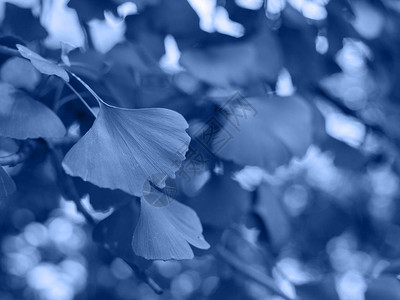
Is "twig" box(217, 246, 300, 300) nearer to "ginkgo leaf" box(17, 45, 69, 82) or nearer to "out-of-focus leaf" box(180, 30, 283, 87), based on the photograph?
"out-of-focus leaf" box(180, 30, 283, 87)

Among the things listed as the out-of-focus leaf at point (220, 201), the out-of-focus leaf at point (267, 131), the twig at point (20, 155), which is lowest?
the out-of-focus leaf at point (220, 201)

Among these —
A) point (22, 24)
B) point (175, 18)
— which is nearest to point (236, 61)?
point (175, 18)

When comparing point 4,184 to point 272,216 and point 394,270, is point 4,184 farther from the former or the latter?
point 394,270

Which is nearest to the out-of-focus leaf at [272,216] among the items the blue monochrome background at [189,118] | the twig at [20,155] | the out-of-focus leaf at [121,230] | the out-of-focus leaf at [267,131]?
the blue monochrome background at [189,118]

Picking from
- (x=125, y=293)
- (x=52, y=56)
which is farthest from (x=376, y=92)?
(x=125, y=293)

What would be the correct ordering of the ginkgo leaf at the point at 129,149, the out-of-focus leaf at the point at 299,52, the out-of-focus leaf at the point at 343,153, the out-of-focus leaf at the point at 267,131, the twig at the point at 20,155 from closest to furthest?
the ginkgo leaf at the point at 129,149 < the twig at the point at 20,155 < the out-of-focus leaf at the point at 267,131 < the out-of-focus leaf at the point at 299,52 < the out-of-focus leaf at the point at 343,153

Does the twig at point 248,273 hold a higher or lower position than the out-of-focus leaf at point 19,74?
lower

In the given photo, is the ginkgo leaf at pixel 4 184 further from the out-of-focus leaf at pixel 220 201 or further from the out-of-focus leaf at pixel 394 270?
the out-of-focus leaf at pixel 394 270
